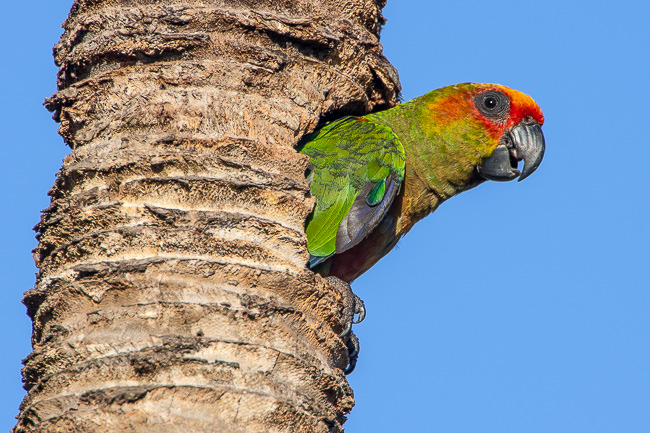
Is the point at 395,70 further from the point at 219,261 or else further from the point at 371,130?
the point at 219,261

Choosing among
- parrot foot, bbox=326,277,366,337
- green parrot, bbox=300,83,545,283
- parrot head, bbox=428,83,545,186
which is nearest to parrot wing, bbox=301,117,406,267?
green parrot, bbox=300,83,545,283

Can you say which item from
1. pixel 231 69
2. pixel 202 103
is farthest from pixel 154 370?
pixel 231 69

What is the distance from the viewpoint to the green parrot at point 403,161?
201 inches

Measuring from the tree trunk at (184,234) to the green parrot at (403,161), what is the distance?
2.82 feet

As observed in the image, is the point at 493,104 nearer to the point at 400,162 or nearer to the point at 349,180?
the point at 400,162

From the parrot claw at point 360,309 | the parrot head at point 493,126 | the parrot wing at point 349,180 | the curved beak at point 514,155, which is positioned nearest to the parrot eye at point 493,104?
the parrot head at point 493,126

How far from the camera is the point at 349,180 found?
17.0ft

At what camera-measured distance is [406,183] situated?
5.73m

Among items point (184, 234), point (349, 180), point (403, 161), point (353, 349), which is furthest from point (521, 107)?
point (184, 234)

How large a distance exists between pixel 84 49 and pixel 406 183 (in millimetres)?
2569

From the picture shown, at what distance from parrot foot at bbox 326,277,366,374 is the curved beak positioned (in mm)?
1655

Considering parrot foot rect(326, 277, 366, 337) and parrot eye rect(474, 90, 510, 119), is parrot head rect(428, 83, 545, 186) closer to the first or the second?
parrot eye rect(474, 90, 510, 119)

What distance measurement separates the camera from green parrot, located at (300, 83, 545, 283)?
16.7 ft

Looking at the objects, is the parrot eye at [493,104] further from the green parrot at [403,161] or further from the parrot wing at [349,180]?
the parrot wing at [349,180]
